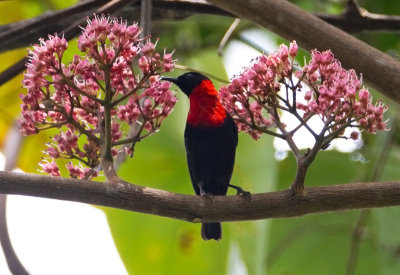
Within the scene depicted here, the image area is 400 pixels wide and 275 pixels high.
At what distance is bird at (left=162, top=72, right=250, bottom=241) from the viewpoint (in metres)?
3.16

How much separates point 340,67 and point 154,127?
697mm

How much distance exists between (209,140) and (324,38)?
79 centimetres

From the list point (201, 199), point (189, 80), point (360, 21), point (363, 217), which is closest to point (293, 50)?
point (201, 199)

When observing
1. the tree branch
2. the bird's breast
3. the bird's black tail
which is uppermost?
the tree branch

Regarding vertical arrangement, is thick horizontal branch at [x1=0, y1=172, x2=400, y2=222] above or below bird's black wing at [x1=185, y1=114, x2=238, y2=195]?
below

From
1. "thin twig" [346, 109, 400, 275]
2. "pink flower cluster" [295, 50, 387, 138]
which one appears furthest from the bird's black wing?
"thin twig" [346, 109, 400, 275]

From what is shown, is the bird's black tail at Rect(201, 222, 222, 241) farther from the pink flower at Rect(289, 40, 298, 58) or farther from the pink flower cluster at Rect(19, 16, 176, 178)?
the pink flower at Rect(289, 40, 298, 58)

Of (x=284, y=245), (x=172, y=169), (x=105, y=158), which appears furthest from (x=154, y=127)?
(x=284, y=245)

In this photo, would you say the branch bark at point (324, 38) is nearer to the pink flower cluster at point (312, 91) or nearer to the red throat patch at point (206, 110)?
the pink flower cluster at point (312, 91)

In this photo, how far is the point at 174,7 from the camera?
3322 millimetres

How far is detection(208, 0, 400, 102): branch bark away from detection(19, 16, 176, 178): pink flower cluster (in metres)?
0.49

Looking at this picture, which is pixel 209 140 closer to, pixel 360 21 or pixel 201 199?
pixel 360 21

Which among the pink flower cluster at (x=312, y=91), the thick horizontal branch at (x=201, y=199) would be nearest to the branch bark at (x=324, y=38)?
the pink flower cluster at (x=312, y=91)

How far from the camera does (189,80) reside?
3354mm
